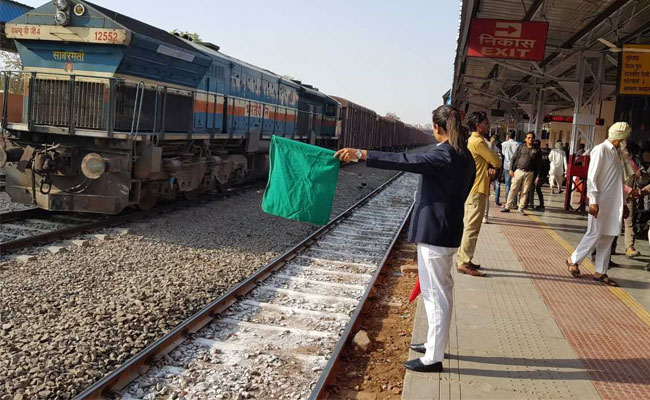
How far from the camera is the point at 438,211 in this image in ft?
14.0

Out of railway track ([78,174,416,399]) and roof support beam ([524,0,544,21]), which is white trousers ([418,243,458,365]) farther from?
roof support beam ([524,0,544,21])

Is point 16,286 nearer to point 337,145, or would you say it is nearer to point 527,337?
point 527,337

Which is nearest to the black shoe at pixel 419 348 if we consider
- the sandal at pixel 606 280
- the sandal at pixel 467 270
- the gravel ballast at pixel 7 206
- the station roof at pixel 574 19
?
the sandal at pixel 467 270

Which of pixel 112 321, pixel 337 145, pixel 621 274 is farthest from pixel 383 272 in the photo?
pixel 337 145

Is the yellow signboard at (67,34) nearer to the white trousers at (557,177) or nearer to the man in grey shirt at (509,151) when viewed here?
the man in grey shirt at (509,151)

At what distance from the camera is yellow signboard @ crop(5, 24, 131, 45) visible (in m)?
Answer: 9.88

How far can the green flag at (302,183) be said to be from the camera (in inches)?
230

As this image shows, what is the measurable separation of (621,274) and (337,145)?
2094cm

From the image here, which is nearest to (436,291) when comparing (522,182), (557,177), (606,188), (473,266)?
(473,266)

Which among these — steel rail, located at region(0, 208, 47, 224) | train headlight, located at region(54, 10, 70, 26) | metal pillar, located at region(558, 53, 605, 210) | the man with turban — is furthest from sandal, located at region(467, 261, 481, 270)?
train headlight, located at region(54, 10, 70, 26)

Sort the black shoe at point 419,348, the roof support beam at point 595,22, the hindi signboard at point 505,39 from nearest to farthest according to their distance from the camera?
the black shoe at point 419,348
the roof support beam at point 595,22
the hindi signboard at point 505,39

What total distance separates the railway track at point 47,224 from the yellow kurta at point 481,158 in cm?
617

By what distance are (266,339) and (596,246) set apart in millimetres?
4664

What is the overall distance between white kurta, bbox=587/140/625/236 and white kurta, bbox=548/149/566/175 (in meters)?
12.4
